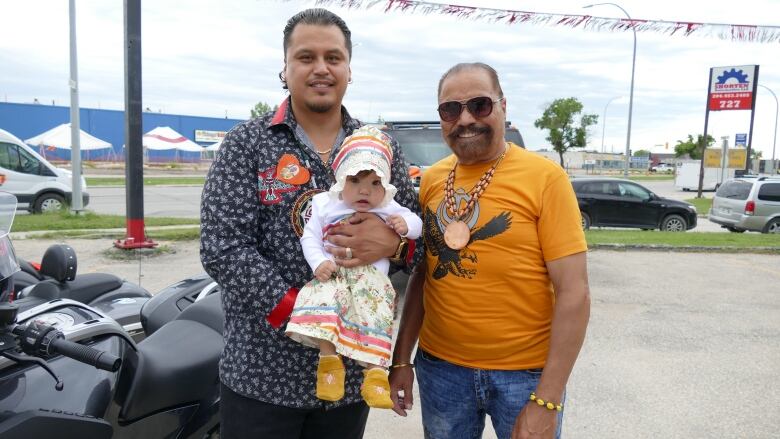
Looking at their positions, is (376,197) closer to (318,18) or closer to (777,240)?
(318,18)

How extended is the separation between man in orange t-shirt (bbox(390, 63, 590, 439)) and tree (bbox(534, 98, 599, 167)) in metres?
34.6

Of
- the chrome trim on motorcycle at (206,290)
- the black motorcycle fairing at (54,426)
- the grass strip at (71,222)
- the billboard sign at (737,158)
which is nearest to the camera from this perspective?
the black motorcycle fairing at (54,426)

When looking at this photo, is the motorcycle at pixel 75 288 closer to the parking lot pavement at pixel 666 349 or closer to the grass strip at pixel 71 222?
the parking lot pavement at pixel 666 349

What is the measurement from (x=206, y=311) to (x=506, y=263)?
4.78 feet

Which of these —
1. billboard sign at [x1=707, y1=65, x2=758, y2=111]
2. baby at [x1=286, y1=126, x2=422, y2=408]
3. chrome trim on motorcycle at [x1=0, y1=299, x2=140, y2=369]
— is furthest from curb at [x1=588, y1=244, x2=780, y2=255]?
billboard sign at [x1=707, y1=65, x2=758, y2=111]

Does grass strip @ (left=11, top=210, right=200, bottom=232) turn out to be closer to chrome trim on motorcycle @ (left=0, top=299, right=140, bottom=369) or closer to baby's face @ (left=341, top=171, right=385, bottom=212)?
chrome trim on motorcycle @ (left=0, top=299, right=140, bottom=369)

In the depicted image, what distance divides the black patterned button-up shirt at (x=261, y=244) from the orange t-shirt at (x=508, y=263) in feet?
1.44

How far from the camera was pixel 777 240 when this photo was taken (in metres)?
11.5

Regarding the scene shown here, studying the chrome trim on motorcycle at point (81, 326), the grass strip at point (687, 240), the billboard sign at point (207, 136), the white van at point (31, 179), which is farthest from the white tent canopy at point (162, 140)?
the chrome trim on motorcycle at point (81, 326)

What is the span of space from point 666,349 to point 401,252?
4.06m

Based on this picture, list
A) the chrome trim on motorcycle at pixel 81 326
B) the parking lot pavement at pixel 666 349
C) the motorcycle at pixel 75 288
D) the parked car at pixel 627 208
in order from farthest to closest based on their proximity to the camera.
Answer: the parked car at pixel 627 208
the parking lot pavement at pixel 666 349
the motorcycle at pixel 75 288
the chrome trim on motorcycle at pixel 81 326

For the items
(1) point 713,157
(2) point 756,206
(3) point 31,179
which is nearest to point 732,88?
(1) point 713,157

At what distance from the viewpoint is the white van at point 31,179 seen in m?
13.4

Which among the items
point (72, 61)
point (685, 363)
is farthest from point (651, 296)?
point (72, 61)
